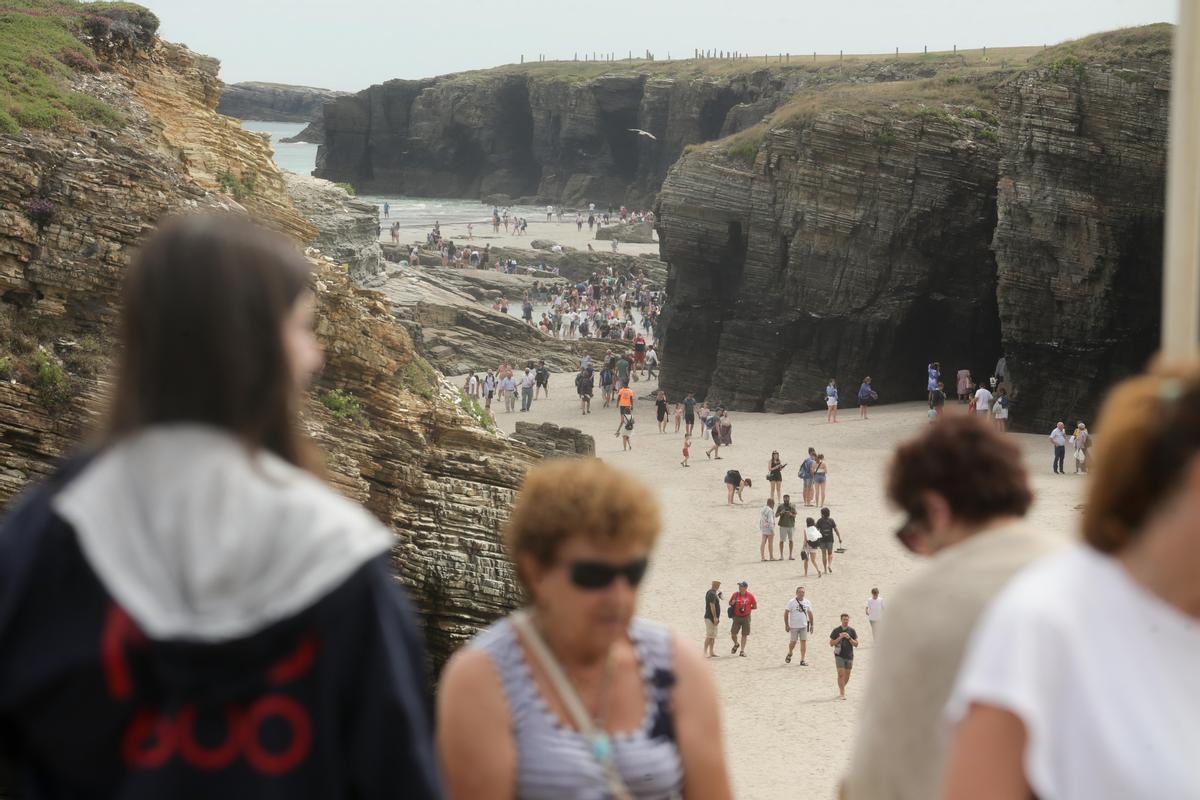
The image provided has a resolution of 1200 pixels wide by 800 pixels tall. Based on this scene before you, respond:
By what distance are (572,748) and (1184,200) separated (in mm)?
2208

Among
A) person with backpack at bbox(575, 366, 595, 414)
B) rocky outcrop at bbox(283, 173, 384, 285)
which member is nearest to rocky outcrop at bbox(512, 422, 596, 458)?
rocky outcrop at bbox(283, 173, 384, 285)

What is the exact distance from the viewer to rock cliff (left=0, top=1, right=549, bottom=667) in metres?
14.2

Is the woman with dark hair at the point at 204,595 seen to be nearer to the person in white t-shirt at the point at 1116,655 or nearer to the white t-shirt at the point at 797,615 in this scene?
the person in white t-shirt at the point at 1116,655

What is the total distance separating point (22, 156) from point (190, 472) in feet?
48.3

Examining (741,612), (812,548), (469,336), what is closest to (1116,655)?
(741,612)

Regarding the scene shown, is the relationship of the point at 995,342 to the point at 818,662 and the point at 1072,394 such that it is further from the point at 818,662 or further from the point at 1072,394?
the point at 818,662

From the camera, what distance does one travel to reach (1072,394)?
34.2 meters

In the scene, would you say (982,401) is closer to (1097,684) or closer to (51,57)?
(51,57)

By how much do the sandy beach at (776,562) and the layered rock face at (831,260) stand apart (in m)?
1.73

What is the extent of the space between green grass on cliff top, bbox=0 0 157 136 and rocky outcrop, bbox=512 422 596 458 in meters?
11.2

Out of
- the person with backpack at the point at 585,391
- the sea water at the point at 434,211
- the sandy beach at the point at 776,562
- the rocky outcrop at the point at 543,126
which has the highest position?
the rocky outcrop at the point at 543,126

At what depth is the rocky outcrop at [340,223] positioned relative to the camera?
30906 mm

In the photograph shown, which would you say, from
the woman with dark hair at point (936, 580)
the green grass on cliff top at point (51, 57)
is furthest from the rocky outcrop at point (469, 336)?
the woman with dark hair at point (936, 580)

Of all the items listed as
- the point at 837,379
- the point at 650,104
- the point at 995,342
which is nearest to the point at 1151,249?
the point at 995,342
